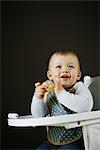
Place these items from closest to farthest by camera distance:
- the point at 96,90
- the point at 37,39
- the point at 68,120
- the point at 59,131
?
the point at 68,120 < the point at 59,131 < the point at 96,90 < the point at 37,39

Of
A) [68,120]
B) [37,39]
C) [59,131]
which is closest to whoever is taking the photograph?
[68,120]

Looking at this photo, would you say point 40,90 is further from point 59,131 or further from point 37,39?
point 37,39

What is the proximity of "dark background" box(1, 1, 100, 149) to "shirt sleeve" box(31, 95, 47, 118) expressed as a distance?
2.97 feet

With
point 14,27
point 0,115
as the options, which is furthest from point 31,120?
point 14,27

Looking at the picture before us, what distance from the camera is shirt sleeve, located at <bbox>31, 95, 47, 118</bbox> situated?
93 centimetres

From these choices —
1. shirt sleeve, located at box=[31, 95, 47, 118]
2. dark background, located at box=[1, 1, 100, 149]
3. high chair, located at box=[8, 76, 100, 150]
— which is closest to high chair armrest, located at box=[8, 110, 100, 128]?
high chair, located at box=[8, 76, 100, 150]

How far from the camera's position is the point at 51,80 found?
3.05ft

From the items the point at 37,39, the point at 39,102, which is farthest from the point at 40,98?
the point at 37,39

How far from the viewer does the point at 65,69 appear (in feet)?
2.92

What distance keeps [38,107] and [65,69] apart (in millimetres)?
145

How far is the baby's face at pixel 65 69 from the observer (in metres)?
0.89

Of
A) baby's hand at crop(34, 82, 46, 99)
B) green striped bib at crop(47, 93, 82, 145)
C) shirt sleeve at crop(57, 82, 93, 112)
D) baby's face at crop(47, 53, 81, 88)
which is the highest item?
baby's face at crop(47, 53, 81, 88)

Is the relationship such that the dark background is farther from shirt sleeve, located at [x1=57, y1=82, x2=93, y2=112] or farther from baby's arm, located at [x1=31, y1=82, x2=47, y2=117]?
shirt sleeve, located at [x1=57, y1=82, x2=93, y2=112]

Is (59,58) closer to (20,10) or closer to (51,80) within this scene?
(51,80)
